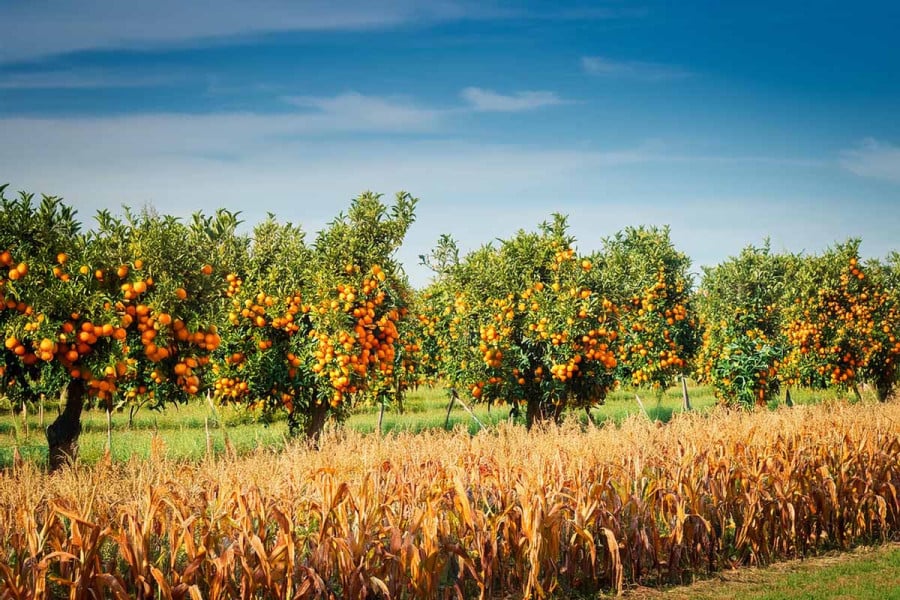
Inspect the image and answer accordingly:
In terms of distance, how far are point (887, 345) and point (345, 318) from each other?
727 inches

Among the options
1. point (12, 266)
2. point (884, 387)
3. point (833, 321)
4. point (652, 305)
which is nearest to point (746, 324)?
point (652, 305)

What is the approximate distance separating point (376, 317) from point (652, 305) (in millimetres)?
9905

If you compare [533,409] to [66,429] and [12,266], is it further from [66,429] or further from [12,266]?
[12,266]

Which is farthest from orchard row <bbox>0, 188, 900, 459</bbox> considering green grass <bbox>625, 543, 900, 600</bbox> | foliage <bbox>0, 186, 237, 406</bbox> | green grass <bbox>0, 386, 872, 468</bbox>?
green grass <bbox>625, 543, 900, 600</bbox>

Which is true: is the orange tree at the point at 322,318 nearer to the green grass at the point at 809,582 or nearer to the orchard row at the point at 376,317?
the orchard row at the point at 376,317

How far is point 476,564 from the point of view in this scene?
6633mm

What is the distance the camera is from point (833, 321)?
20.9m

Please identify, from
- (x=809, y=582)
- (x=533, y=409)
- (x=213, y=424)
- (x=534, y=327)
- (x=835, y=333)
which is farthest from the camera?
(x=213, y=424)

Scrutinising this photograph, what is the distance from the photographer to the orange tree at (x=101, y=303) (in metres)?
8.24

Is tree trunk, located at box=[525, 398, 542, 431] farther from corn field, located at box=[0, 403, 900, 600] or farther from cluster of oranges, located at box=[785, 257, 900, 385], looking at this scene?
cluster of oranges, located at box=[785, 257, 900, 385]

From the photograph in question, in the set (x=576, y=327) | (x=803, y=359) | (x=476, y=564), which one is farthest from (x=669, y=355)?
(x=476, y=564)

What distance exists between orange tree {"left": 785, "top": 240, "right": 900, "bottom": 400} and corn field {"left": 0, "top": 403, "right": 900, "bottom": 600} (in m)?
11.6

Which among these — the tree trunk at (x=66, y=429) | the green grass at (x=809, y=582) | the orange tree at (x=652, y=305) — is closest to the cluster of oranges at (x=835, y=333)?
the orange tree at (x=652, y=305)

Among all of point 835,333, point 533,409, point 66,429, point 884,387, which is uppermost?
point 835,333
